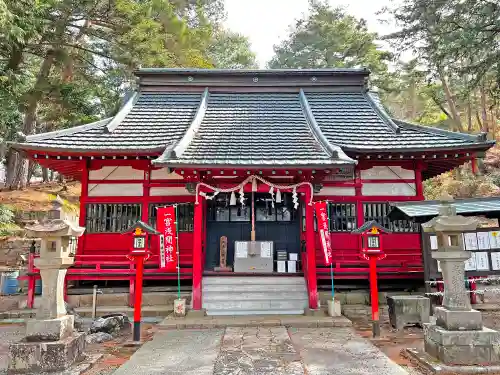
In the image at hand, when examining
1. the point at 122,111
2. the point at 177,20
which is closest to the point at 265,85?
the point at 122,111

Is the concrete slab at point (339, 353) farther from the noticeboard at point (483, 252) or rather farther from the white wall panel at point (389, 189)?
the white wall panel at point (389, 189)

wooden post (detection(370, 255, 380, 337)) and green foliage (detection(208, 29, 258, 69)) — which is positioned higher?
green foliage (detection(208, 29, 258, 69))

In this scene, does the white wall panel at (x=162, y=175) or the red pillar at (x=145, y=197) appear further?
the white wall panel at (x=162, y=175)

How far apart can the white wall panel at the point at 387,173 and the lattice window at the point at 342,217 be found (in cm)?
105

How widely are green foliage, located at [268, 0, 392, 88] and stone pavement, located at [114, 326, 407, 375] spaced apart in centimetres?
2173

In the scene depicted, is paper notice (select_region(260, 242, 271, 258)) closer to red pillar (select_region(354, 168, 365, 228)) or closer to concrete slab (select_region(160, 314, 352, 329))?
concrete slab (select_region(160, 314, 352, 329))

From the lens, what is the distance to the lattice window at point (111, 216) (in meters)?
10.4

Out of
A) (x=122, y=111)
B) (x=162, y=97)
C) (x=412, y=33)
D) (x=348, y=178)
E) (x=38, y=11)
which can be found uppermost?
(x=412, y=33)

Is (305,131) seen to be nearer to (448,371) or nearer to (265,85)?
(265,85)

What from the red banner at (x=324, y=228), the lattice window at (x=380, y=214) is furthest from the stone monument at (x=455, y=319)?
the lattice window at (x=380, y=214)

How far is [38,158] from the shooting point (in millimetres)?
9820

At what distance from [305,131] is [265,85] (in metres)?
3.86

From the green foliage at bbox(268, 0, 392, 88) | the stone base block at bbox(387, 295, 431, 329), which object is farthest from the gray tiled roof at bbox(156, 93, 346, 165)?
the green foliage at bbox(268, 0, 392, 88)

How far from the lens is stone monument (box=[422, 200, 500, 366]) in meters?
5.23
